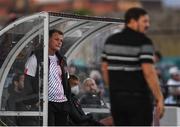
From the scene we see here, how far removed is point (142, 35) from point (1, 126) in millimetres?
3071

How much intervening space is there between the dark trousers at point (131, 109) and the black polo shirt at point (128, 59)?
9 centimetres

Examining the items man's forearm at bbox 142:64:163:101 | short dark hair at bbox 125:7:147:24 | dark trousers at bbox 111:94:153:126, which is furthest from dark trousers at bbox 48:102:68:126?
man's forearm at bbox 142:64:163:101

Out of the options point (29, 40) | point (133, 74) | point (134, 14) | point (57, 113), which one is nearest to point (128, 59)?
point (133, 74)

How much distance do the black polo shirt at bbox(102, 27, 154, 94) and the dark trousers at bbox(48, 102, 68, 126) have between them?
2160 millimetres

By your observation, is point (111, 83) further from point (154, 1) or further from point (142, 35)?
point (154, 1)

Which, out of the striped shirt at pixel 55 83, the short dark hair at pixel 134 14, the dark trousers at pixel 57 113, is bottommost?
the dark trousers at pixel 57 113

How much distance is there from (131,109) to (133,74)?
374 mm

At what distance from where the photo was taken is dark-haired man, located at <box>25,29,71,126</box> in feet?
32.0

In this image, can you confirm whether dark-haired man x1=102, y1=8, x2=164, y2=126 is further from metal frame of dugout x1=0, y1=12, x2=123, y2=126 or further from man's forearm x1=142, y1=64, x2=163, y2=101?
metal frame of dugout x1=0, y1=12, x2=123, y2=126

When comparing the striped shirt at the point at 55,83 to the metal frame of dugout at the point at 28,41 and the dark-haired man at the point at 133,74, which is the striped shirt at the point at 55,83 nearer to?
the metal frame of dugout at the point at 28,41

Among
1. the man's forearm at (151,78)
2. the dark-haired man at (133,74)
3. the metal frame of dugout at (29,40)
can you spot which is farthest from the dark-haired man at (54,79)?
the man's forearm at (151,78)

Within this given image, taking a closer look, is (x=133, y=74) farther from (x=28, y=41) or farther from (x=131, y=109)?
(x=28, y=41)

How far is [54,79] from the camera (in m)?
9.82

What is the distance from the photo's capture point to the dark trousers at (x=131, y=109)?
25.1ft
